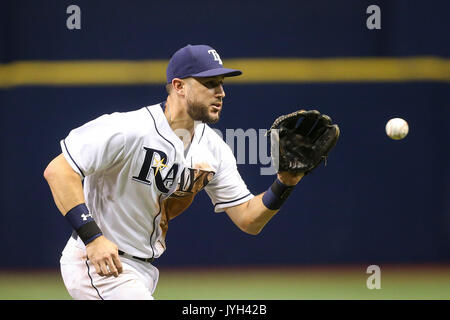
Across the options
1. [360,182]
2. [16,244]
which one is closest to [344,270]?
[360,182]

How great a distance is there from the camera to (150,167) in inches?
110

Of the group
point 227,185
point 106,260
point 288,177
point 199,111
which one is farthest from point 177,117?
A: point 106,260

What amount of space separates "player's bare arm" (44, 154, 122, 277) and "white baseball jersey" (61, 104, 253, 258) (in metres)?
0.05

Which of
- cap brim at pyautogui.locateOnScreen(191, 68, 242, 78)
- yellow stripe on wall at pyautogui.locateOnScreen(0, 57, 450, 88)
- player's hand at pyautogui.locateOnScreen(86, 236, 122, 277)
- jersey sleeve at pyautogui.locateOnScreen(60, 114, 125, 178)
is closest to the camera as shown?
player's hand at pyautogui.locateOnScreen(86, 236, 122, 277)

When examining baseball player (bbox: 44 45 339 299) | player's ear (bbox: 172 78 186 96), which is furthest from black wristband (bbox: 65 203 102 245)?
player's ear (bbox: 172 78 186 96)

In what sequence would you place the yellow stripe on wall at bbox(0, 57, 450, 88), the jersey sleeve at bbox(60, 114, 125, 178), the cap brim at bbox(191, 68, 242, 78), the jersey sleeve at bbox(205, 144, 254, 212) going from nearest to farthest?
the jersey sleeve at bbox(60, 114, 125, 178) → the cap brim at bbox(191, 68, 242, 78) → the jersey sleeve at bbox(205, 144, 254, 212) → the yellow stripe on wall at bbox(0, 57, 450, 88)

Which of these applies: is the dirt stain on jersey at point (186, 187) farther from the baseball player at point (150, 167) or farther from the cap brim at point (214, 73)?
the cap brim at point (214, 73)

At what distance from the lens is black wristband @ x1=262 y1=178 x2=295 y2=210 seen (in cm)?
294

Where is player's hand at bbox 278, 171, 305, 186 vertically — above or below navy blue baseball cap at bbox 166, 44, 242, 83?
below

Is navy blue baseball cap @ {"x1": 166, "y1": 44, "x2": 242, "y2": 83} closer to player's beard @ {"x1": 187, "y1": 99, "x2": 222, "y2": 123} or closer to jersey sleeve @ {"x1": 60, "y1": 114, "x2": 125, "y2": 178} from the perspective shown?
player's beard @ {"x1": 187, "y1": 99, "x2": 222, "y2": 123}

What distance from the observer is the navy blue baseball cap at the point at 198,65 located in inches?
114

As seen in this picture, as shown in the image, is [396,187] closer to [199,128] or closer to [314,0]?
[314,0]

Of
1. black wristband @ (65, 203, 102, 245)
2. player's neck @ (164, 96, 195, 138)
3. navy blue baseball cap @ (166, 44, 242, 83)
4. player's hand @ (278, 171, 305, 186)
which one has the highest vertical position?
navy blue baseball cap @ (166, 44, 242, 83)

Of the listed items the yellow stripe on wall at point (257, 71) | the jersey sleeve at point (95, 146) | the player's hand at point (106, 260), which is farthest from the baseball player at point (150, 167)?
the yellow stripe on wall at point (257, 71)
